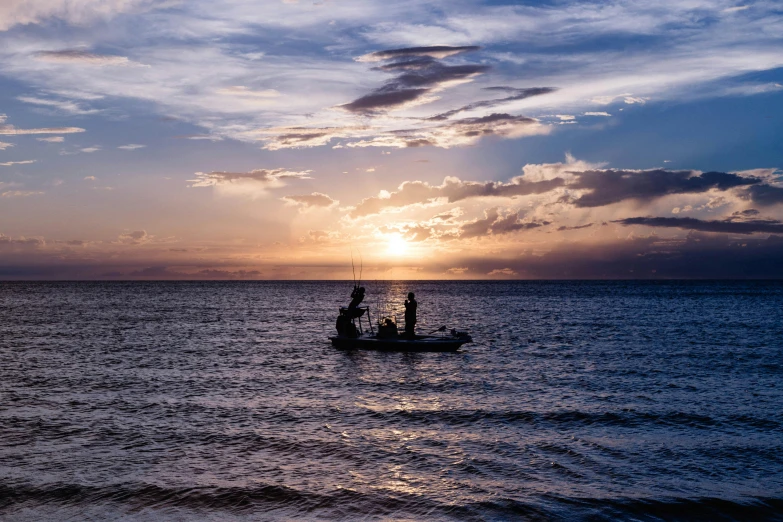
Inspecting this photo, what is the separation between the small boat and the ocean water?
65 cm

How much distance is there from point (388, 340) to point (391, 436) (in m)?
18.5

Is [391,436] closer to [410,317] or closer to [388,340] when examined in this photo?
[388,340]

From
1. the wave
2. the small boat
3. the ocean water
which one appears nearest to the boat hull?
the small boat

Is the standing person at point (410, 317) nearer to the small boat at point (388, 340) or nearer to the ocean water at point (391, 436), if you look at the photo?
the small boat at point (388, 340)

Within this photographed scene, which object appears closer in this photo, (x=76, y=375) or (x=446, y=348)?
(x=76, y=375)

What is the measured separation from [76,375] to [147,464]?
52.4 ft

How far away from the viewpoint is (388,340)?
Result: 35.6 meters

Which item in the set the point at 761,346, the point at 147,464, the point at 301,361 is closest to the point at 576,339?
the point at 761,346

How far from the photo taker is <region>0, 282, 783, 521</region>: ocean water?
40.6 feet

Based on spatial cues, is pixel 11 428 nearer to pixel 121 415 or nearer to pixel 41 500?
pixel 121 415

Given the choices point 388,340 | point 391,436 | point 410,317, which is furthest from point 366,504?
point 410,317

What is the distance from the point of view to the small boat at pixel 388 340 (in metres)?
35.4

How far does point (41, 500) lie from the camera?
12508 millimetres

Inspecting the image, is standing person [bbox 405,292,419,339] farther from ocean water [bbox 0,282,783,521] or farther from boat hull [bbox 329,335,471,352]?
ocean water [bbox 0,282,783,521]
